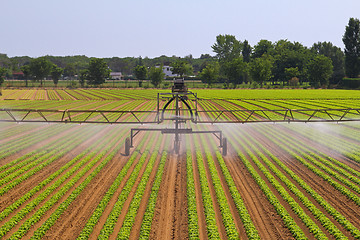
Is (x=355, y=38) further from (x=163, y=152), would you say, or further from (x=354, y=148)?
(x=163, y=152)

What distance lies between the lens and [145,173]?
12352 mm

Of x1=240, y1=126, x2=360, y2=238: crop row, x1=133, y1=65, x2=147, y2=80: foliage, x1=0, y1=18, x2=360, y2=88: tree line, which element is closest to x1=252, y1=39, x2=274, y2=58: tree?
x1=0, y1=18, x2=360, y2=88: tree line

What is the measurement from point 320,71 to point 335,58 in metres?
41.7

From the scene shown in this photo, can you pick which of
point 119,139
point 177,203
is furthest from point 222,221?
point 119,139

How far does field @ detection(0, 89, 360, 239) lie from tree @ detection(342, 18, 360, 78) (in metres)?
99.2

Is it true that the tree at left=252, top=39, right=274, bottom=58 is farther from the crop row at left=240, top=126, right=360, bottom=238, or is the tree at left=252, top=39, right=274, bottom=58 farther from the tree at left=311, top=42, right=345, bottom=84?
the crop row at left=240, top=126, right=360, bottom=238

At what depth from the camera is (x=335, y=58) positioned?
136 m

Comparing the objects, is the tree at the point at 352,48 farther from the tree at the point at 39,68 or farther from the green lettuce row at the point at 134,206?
the tree at the point at 39,68

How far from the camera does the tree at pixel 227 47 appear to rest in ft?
475

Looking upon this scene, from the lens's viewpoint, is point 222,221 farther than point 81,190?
No

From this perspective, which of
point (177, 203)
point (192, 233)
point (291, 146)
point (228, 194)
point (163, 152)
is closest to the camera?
point (192, 233)

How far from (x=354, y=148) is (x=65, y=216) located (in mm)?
16704

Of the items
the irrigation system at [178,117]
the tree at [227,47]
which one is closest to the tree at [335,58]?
the tree at [227,47]

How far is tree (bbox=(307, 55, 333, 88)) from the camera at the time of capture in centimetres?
10306
